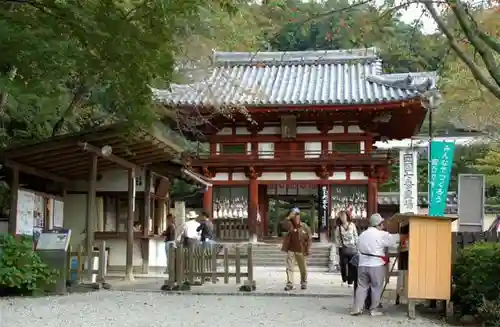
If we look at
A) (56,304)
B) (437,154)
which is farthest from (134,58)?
(437,154)

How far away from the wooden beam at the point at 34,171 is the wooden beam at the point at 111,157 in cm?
142

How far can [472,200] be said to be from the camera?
49.8ft

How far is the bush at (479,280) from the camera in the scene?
30.6 feet

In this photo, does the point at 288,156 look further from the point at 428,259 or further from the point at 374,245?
the point at 428,259

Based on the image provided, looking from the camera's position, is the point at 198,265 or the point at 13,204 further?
the point at 198,265

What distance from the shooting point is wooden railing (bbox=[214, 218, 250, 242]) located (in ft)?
82.7

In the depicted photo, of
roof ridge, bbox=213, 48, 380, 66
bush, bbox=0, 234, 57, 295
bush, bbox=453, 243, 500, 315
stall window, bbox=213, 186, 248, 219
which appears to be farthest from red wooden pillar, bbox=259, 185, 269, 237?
bush, bbox=453, 243, 500, 315

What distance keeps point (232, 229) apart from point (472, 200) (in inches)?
460

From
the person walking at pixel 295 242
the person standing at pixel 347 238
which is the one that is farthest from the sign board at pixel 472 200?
the person walking at pixel 295 242

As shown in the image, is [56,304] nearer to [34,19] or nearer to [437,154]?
[34,19]

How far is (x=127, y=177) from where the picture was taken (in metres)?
18.0

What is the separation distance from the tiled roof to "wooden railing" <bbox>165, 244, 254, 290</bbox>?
7.42 m

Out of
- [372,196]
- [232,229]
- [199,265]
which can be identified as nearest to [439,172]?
[372,196]

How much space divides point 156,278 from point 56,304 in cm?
629
